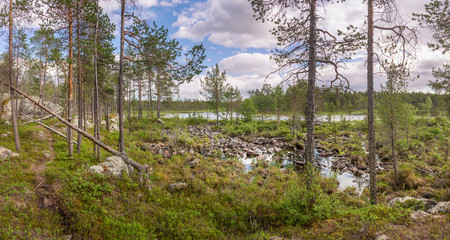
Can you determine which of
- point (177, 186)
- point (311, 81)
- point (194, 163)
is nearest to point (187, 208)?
point (177, 186)

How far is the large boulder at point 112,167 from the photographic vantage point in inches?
332

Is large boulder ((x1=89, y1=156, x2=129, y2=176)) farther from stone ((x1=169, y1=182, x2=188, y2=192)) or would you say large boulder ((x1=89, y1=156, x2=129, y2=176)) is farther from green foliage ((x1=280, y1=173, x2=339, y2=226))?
green foliage ((x1=280, y1=173, x2=339, y2=226))

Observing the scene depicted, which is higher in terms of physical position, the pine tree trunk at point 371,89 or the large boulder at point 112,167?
the pine tree trunk at point 371,89

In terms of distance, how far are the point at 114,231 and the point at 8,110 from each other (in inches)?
1196

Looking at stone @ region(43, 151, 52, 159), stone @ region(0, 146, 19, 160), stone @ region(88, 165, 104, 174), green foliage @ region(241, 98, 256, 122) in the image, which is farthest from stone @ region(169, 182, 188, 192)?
green foliage @ region(241, 98, 256, 122)

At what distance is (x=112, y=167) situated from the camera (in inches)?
348

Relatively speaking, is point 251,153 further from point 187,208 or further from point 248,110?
point 248,110

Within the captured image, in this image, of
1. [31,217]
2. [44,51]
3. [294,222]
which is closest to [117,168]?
[31,217]

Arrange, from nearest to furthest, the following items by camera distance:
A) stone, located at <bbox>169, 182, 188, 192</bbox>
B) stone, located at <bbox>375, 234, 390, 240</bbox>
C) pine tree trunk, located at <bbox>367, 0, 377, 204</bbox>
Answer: stone, located at <bbox>375, 234, 390, 240</bbox> → pine tree trunk, located at <bbox>367, 0, 377, 204</bbox> → stone, located at <bbox>169, 182, 188, 192</bbox>

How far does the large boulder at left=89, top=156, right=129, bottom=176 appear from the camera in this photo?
842cm

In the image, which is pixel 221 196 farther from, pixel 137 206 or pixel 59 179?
pixel 59 179

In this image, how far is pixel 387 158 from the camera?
19.1m

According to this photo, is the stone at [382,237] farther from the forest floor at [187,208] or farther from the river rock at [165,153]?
the river rock at [165,153]

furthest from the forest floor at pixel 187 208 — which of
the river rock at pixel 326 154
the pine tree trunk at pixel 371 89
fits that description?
the river rock at pixel 326 154
